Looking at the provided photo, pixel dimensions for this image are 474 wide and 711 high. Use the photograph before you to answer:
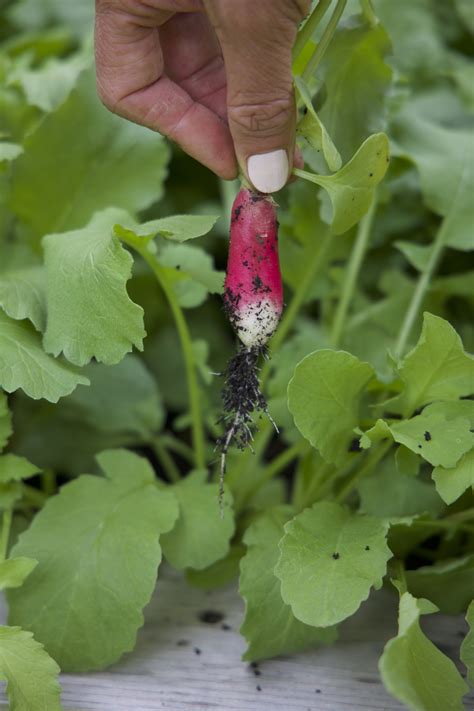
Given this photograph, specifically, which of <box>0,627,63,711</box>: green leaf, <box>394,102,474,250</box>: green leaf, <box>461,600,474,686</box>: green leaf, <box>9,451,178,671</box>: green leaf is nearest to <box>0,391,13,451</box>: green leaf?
<box>9,451,178,671</box>: green leaf

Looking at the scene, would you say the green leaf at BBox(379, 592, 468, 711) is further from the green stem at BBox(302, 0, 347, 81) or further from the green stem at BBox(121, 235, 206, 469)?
the green stem at BBox(302, 0, 347, 81)

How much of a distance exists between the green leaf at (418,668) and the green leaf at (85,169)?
2.21ft

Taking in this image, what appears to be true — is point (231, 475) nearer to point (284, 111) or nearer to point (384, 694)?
point (384, 694)

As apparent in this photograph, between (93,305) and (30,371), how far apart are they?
94 millimetres

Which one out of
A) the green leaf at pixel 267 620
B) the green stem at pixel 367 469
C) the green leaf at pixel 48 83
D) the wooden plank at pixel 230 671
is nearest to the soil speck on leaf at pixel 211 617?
the wooden plank at pixel 230 671

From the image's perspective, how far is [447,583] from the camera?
0.94m

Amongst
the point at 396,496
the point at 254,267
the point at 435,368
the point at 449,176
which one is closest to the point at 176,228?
the point at 254,267

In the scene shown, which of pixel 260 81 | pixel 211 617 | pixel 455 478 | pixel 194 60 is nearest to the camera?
pixel 260 81

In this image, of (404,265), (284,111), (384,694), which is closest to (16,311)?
(284,111)

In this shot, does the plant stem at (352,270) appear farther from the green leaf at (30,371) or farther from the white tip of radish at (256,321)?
the green leaf at (30,371)

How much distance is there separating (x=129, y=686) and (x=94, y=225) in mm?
520

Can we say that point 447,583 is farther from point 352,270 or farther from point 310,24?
point 310,24

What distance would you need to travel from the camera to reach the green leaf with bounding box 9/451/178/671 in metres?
0.88

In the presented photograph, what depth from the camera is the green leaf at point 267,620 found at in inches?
35.1
